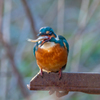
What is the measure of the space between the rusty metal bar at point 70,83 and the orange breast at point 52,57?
0.57 m

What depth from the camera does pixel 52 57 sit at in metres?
1.90

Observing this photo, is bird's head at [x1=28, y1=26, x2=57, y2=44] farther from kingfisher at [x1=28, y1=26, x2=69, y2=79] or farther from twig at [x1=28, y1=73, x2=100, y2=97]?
twig at [x1=28, y1=73, x2=100, y2=97]

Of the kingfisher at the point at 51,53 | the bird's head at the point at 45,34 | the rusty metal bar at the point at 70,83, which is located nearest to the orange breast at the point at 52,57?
the kingfisher at the point at 51,53

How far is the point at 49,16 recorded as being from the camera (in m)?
5.57

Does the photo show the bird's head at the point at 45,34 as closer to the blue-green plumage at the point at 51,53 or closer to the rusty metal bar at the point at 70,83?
the blue-green plumage at the point at 51,53

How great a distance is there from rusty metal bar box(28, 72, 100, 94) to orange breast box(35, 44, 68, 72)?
567 mm

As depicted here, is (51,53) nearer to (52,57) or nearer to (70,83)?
(52,57)

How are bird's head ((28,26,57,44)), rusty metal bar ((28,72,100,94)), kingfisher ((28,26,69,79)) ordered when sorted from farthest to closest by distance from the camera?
1. kingfisher ((28,26,69,79))
2. bird's head ((28,26,57,44))
3. rusty metal bar ((28,72,100,94))

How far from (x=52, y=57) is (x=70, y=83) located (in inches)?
24.6

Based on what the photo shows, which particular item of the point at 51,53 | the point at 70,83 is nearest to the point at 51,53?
the point at 51,53

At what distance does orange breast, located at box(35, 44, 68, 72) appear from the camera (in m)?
1.90

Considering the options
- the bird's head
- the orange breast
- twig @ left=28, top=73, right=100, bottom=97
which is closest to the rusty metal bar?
twig @ left=28, top=73, right=100, bottom=97

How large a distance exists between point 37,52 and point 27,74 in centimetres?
452

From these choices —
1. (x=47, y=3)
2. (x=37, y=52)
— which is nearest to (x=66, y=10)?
(x=47, y=3)
